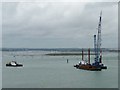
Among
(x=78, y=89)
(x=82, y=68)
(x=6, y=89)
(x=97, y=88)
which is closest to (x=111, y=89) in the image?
(x=97, y=88)

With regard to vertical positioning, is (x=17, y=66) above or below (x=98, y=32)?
below

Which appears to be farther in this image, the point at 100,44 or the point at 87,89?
the point at 100,44

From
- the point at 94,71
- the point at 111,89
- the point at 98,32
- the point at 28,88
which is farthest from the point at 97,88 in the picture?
the point at 98,32

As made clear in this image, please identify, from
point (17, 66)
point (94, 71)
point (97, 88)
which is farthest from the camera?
point (17, 66)

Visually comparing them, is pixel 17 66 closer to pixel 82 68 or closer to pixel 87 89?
pixel 82 68

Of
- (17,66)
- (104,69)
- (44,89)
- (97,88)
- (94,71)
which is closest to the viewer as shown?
(44,89)

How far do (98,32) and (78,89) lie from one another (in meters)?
17.5

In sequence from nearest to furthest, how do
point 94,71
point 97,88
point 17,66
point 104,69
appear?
point 97,88, point 94,71, point 104,69, point 17,66

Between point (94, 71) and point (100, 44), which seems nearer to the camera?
point (94, 71)

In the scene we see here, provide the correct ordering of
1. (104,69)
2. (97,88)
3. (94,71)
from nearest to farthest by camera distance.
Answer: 1. (97,88)
2. (94,71)
3. (104,69)

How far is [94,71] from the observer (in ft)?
101

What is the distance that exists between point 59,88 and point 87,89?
1.52 metres

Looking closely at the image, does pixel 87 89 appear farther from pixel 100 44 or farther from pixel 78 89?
pixel 100 44

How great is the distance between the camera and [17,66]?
1497 inches
